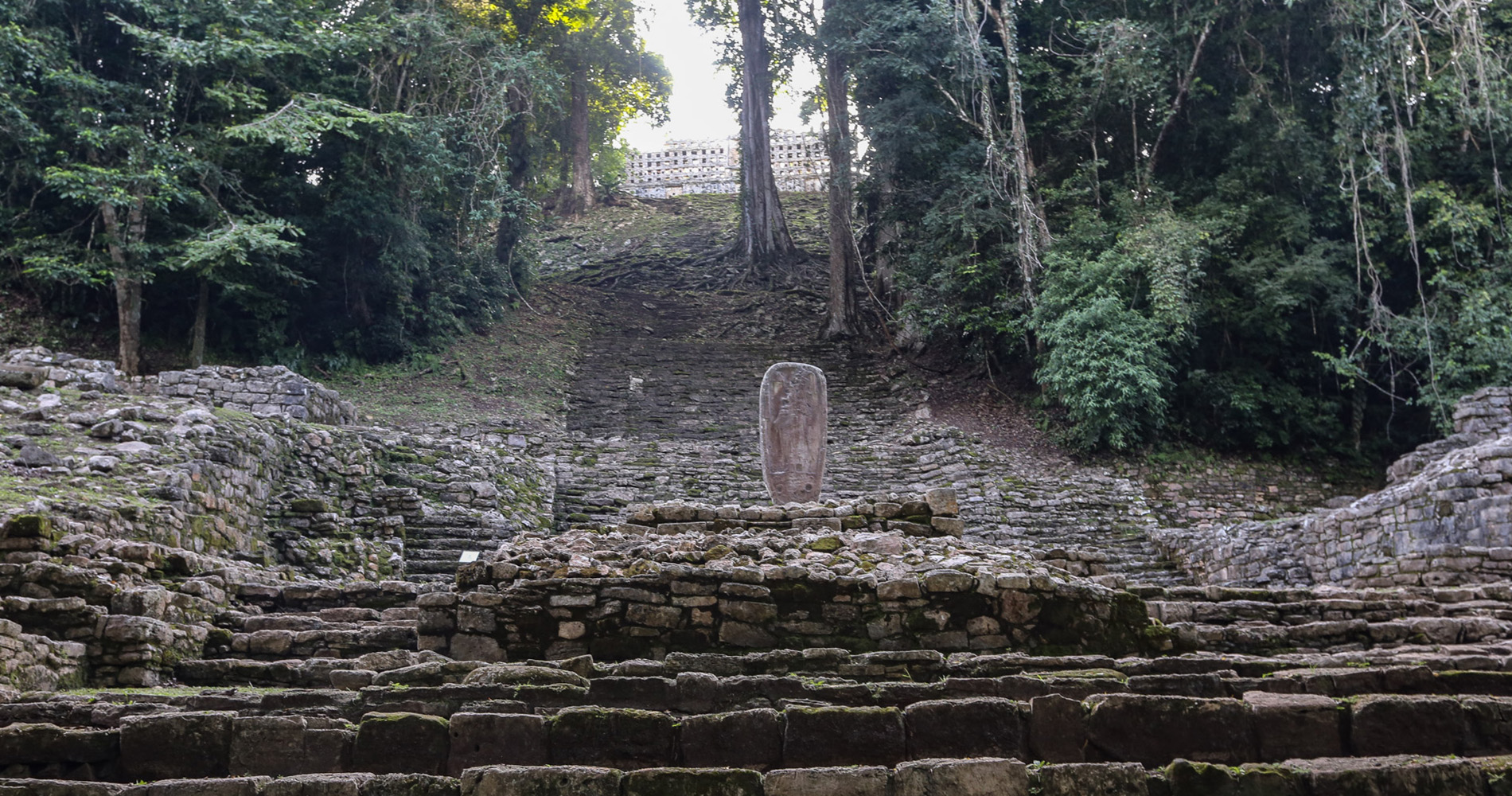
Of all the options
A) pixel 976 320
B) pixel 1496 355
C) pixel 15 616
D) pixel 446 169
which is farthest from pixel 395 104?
pixel 1496 355

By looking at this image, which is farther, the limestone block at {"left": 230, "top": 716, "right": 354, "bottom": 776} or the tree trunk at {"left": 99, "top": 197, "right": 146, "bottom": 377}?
the tree trunk at {"left": 99, "top": 197, "right": 146, "bottom": 377}

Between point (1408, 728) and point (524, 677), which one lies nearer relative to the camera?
point (1408, 728)

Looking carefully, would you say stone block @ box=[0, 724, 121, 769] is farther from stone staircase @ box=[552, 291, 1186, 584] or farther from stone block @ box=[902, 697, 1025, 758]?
stone staircase @ box=[552, 291, 1186, 584]

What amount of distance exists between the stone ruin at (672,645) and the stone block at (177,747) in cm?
1

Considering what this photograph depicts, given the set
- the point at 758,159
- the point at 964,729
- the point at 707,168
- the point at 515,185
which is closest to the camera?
the point at 964,729

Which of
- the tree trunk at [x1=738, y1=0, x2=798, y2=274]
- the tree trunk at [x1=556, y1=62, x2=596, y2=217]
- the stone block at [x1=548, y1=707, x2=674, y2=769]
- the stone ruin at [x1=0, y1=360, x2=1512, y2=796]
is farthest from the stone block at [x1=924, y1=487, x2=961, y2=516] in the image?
the tree trunk at [x1=556, y1=62, x2=596, y2=217]

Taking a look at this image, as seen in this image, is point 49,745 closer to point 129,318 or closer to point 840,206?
point 129,318

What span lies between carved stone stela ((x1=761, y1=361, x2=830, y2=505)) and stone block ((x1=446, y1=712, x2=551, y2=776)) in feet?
15.3

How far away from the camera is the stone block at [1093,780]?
3.06m

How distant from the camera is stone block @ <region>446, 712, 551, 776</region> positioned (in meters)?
3.43

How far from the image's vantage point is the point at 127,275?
12.9 m

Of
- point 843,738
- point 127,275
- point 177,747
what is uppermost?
point 127,275

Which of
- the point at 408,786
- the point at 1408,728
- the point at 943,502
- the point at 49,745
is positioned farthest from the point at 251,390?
the point at 1408,728

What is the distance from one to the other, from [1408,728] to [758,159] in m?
19.1
